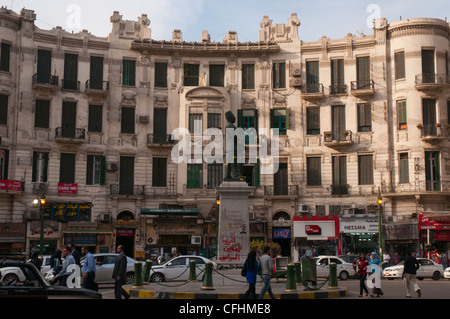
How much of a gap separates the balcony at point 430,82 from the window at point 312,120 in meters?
6.96

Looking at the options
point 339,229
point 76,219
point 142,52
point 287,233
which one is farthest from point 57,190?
point 339,229

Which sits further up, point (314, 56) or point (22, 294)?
point (314, 56)

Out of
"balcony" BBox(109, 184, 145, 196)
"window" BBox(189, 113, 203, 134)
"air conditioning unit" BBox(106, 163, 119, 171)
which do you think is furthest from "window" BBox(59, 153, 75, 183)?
"window" BBox(189, 113, 203, 134)

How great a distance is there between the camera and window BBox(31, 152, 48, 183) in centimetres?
3903

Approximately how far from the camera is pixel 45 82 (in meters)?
40.0

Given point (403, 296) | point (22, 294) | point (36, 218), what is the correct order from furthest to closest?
1. point (36, 218)
2. point (403, 296)
3. point (22, 294)

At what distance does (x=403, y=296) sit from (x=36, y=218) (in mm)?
25504

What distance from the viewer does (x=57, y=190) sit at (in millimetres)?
39312

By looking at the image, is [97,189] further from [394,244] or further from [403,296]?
[403,296]

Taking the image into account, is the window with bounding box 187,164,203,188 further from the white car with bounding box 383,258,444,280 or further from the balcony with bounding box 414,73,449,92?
the balcony with bounding box 414,73,449,92

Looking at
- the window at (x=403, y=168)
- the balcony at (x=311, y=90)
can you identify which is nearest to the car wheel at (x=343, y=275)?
the window at (x=403, y=168)

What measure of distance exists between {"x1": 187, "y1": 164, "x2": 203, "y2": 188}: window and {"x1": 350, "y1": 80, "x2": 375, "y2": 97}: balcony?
39.1 ft

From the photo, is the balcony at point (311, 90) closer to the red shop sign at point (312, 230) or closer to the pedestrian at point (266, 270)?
the red shop sign at point (312, 230)

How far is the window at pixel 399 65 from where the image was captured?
40.6 meters
